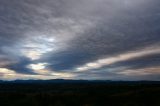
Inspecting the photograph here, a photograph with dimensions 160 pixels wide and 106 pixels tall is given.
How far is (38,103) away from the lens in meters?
38.8

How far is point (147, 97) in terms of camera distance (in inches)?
1548

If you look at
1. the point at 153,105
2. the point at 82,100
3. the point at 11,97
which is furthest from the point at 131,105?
the point at 11,97

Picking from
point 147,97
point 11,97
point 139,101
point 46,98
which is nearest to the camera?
point 139,101

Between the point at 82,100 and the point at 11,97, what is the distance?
19.0 meters

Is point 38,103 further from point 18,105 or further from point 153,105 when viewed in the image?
point 153,105

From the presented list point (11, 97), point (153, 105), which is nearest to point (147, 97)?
point (153, 105)

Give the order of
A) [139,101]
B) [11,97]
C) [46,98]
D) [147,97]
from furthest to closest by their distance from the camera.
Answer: [11,97], [46,98], [147,97], [139,101]

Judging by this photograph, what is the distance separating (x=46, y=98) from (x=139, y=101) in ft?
62.0

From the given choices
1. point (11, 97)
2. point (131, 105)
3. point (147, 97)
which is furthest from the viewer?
point (11, 97)

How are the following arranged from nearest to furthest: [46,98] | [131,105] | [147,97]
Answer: [131,105] → [147,97] → [46,98]

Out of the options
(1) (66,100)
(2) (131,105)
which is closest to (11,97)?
(1) (66,100)

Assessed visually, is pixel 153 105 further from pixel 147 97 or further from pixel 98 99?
pixel 98 99

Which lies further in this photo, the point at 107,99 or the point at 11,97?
the point at 11,97

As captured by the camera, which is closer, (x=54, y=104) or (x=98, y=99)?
(x=54, y=104)
